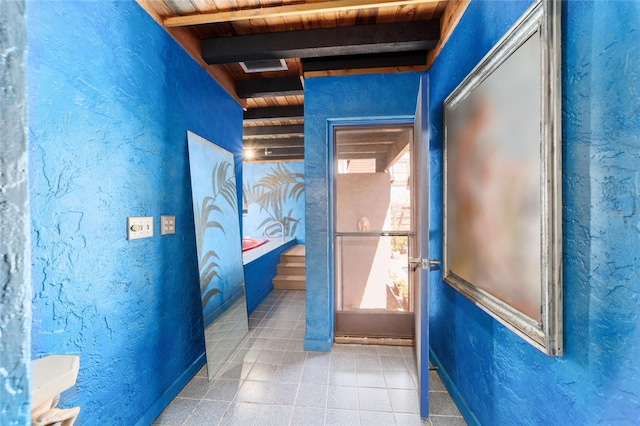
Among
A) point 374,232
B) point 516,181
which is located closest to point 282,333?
point 374,232

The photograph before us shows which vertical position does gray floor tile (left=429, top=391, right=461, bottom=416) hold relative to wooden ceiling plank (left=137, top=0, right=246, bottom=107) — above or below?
below

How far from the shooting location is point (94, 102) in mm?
1205

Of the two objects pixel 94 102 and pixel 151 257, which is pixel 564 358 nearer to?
pixel 151 257

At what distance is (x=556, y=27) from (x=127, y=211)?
2.09 m

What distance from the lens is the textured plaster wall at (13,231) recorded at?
39 centimetres

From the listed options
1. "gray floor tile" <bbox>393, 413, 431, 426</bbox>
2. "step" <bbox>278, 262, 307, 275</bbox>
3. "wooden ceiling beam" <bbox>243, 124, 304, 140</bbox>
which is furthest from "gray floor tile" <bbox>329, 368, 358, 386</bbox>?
"wooden ceiling beam" <bbox>243, 124, 304, 140</bbox>

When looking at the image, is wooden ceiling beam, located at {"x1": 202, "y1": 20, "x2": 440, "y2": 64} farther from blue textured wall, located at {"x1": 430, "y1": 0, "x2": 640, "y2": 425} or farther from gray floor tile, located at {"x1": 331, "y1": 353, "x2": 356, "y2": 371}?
gray floor tile, located at {"x1": 331, "y1": 353, "x2": 356, "y2": 371}

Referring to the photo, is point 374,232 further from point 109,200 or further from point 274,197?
point 274,197

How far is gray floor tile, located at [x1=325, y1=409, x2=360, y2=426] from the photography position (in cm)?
147

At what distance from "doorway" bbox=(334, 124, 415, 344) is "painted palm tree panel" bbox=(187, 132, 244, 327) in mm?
1047

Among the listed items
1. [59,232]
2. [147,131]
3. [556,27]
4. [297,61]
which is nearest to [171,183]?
[147,131]

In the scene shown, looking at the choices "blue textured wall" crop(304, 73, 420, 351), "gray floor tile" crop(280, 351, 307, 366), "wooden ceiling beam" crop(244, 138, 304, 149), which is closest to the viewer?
"gray floor tile" crop(280, 351, 307, 366)

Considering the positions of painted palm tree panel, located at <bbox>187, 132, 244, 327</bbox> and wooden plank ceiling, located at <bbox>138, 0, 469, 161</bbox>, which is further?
painted palm tree panel, located at <bbox>187, 132, 244, 327</bbox>

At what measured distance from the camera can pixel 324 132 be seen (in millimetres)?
2244
